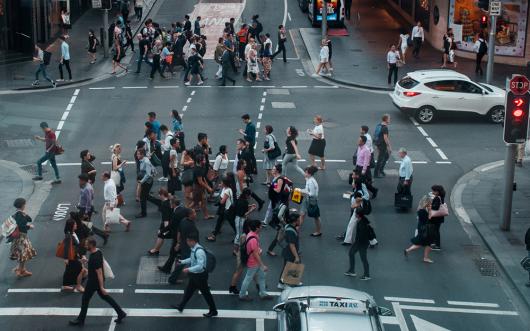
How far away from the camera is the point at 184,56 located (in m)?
40.9

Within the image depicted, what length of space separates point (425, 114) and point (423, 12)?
18016 millimetres

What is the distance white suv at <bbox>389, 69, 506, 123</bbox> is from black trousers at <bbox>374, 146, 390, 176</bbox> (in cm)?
624

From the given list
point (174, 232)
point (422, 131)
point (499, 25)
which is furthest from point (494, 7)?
point (499, 25)

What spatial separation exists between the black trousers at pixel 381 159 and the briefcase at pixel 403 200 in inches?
98.9

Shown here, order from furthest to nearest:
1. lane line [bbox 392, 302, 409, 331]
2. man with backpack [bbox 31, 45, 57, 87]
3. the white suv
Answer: man with backpack [bbox 31, 45, 57, 87]
the white suv
lane line [bbox 392, 302, 409, 331]

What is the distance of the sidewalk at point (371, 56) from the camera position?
3889 centimetres

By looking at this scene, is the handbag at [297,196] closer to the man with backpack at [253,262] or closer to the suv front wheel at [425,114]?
the man with backpack at [253,262]

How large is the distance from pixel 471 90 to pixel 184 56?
44.9 feet

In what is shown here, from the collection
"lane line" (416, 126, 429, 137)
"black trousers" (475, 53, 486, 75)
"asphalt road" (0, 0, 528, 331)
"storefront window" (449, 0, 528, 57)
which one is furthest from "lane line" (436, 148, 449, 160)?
"storefront window" (449, 0, 528, 57)

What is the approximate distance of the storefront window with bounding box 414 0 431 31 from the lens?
4762 cm

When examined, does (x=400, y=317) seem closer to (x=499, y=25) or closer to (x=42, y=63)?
(x=42, y=63)

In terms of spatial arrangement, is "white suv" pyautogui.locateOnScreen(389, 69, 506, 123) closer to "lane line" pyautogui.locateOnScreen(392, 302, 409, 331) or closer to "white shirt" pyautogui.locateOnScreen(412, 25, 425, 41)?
"white shirt" pyautogui.locateOnScreen(412, 25, 425, 41)

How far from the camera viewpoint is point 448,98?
3175 cm

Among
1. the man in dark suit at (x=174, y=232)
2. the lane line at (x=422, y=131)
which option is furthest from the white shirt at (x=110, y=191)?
the lane line at (x=422, y=131)
